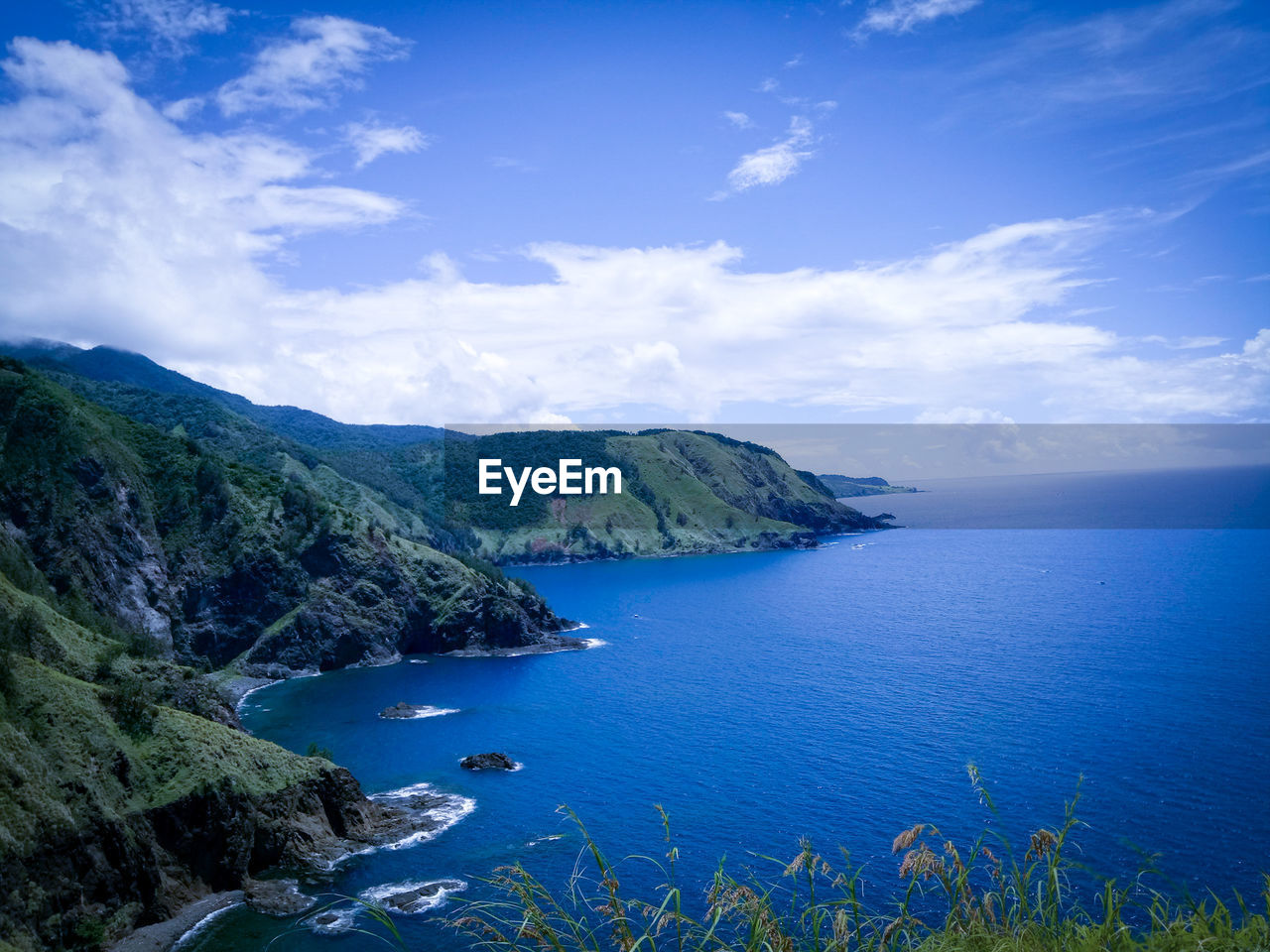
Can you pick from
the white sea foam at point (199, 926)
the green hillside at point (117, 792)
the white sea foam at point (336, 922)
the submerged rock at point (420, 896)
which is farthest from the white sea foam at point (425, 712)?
the white sea foam at point (336, 922)

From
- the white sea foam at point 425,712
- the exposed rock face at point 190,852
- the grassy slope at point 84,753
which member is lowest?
the white sea foam at point 425,712

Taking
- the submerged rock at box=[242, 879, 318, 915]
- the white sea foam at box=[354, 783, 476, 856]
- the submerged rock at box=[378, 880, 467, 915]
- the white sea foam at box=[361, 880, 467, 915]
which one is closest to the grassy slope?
the submerged rock at box=[242, 879, 318, 915]

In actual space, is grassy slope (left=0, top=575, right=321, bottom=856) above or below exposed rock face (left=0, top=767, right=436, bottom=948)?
above

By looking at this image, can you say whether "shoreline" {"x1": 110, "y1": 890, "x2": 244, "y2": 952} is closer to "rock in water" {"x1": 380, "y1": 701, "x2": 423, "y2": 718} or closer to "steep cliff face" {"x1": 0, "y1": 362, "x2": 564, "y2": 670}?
"rock in water" {"x1": 380, "y1": 701, "x2": 423, "y2": 718}

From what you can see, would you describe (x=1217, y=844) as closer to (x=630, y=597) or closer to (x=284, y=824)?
(x=284, y=824)

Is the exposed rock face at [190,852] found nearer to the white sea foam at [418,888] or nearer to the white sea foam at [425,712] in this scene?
the white sea foam at [418,888]
